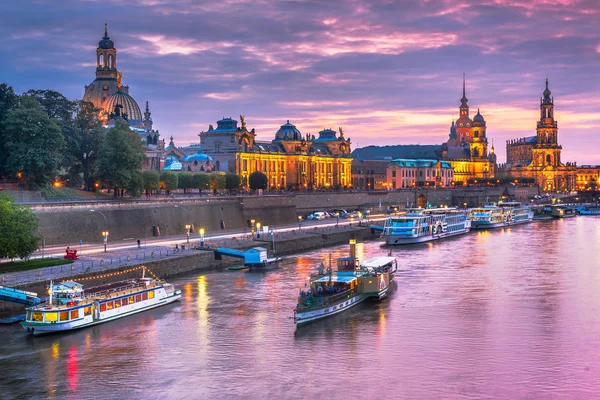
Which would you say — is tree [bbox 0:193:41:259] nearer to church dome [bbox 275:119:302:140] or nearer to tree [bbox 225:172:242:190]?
tree [bbox 225:172:242:190]

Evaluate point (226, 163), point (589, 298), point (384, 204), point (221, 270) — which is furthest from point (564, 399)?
point (384, 204)

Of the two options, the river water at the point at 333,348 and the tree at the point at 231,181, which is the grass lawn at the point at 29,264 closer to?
the river water at the point at 333,348

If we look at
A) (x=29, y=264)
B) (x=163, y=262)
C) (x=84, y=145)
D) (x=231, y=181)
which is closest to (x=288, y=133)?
(x=231, y=181)

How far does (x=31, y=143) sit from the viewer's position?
211ft

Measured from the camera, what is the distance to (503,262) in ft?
209

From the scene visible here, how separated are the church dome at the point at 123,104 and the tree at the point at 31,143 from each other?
60.1 m

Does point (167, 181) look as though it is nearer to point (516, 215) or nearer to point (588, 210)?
point (516, 215)

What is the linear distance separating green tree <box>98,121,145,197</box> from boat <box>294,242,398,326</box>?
30.1 metres

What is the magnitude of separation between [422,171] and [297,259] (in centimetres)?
12068

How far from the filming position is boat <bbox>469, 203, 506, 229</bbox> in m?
108

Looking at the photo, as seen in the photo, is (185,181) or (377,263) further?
(185,181)

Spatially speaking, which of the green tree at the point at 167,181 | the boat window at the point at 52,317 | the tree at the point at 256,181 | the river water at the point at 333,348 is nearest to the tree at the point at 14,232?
the river water at the point at 333,348

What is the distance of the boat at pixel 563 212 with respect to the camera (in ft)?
444

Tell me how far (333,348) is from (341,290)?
27.6 ft
